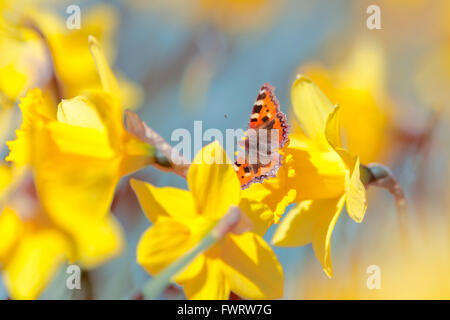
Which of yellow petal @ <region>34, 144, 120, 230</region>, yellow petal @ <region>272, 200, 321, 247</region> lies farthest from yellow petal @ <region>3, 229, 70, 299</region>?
yellow petal @ <region>272, 200, 321, 247</region>

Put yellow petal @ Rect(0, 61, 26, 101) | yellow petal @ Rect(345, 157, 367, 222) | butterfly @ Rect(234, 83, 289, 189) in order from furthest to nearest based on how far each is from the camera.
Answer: yellow petal @ Rect(0, 61, 26, 101)
butterfly @ Rect(234, 83, 289, 189)
yellow petal @ Rect(345, 157, 367, 222)

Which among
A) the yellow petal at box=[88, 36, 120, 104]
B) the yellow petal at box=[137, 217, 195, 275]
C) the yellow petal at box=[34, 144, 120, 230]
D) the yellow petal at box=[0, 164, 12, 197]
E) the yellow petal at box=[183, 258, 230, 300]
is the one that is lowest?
the yellow petal at box=[183, 258, 230, 300]

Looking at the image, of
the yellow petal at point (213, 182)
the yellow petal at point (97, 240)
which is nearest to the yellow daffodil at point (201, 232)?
the yellow petal at point (213, 182)

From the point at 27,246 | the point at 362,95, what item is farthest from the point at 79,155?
the point at 362,95

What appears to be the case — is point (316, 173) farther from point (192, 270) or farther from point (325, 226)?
point (192, 270)

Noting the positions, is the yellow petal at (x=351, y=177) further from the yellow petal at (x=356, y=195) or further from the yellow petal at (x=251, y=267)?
the yellow petal at (x=251, y=267)

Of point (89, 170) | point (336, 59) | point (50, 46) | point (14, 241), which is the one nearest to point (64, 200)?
point (89, 170)

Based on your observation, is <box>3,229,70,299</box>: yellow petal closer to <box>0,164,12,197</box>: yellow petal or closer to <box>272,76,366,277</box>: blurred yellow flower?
<box>0,164,12,197</box>: yellow petal
